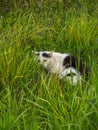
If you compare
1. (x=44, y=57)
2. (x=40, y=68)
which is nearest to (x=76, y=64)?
(x=40, y=68)

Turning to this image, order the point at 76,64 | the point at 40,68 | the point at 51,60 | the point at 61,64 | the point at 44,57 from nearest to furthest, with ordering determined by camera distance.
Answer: the point at 76,64
the point at 40,68
the point at 61,64
the point at 44,57
the point at 51,60

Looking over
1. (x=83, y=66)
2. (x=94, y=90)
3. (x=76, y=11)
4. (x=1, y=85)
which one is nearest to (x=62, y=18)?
(x=76, y=11)

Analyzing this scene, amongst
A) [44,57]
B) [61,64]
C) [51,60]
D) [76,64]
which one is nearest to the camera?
[76,64]

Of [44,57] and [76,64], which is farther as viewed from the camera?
[44,57]

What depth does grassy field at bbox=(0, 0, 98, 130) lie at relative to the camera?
A: 2.84 meters

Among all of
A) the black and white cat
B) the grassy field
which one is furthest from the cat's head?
the grassy field

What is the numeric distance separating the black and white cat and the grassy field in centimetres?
12

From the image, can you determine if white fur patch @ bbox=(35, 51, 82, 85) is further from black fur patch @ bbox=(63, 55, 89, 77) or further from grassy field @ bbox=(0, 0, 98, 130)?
grassy field @ bbox=(0, 0, 98, 130)

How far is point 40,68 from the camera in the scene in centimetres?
423

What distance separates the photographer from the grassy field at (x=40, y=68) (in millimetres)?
2840

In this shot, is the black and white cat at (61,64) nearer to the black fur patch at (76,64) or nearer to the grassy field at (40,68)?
the black fur patch at (76,64)

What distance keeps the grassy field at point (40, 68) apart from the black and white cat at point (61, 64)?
12 centimetres

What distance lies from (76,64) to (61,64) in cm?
63

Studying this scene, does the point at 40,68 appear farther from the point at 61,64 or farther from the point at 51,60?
the point at 51,60
